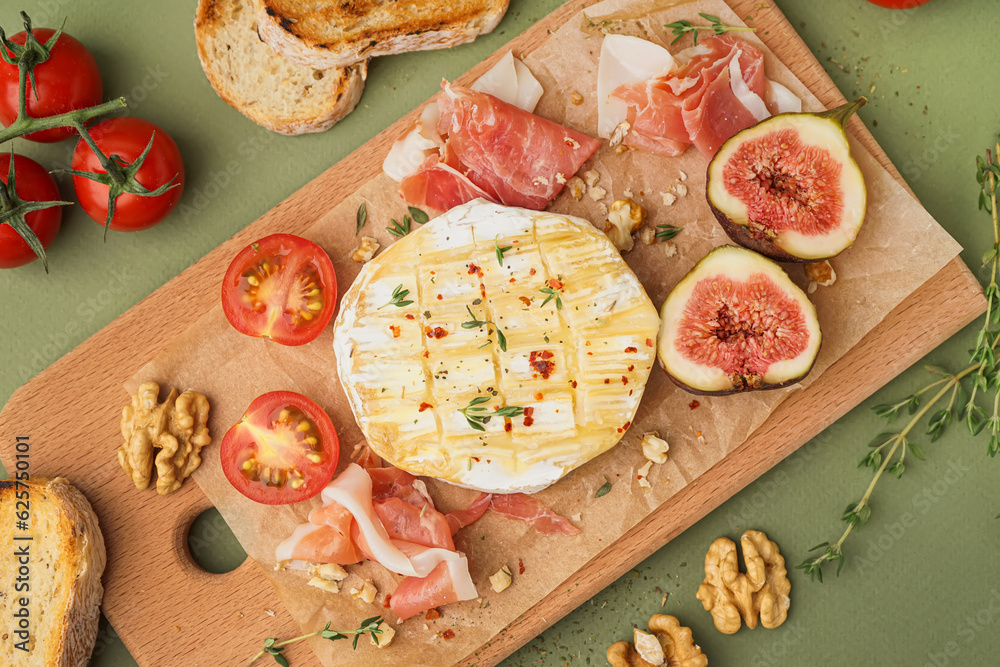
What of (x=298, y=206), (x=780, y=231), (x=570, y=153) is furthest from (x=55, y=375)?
(x=780, y=231)

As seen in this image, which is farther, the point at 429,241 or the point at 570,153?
the point at 570,153

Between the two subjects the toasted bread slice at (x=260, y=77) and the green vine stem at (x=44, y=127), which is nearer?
the green vine stem at (x=44, y=127)

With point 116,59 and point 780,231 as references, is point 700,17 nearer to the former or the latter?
point 780,231

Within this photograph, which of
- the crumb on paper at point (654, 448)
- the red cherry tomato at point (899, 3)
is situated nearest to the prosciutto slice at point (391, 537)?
the crumb on paper at point (654, 448)

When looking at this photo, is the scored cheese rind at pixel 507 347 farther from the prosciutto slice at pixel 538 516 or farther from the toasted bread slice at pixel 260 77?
the toasted bread slice at pixel 260 77

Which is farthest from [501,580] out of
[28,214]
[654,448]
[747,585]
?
[28,214]

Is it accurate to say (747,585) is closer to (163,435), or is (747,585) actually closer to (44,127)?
(163,435)

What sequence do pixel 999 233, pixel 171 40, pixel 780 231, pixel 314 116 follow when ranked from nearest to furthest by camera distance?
1. pixel 780 231
2. pixel 999 233
3. pixel 314 116
4. pixel 171 40
